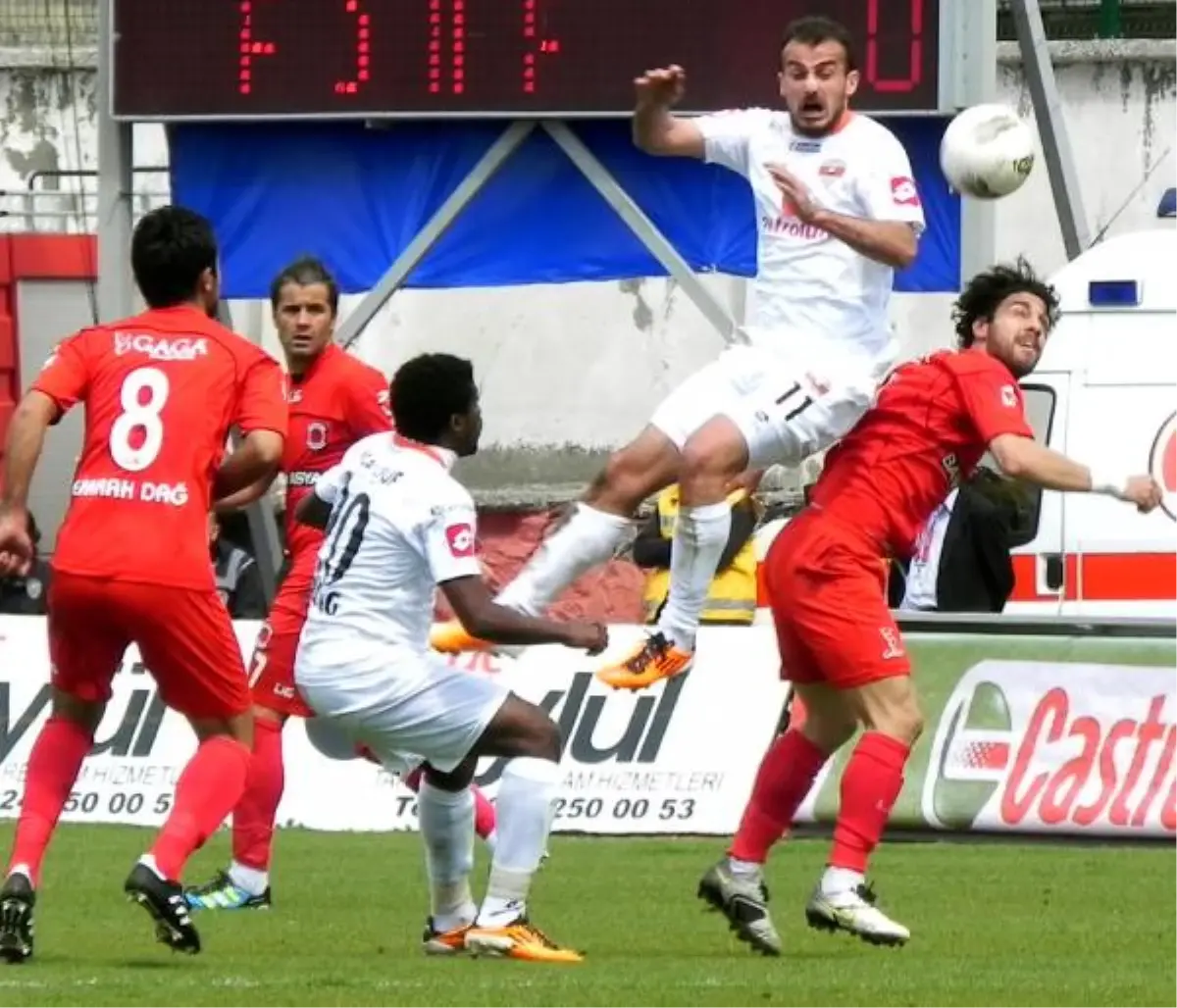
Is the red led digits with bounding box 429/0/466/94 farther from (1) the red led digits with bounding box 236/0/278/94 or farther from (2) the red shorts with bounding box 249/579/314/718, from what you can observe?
(2) the red shorts with bounding box 249/579/314/718

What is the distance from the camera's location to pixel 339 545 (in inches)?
393

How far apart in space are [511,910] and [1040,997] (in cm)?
170

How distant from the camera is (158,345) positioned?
9945 millimetres

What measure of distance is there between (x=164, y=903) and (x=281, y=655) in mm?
2821

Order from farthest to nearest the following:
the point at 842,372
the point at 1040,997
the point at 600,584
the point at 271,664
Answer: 1. the point at 600,584
2. the point at 271,664
3. the point at 842,372
4. the point at 1040,997

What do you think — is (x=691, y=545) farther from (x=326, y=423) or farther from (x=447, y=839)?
(x=326, y=423)

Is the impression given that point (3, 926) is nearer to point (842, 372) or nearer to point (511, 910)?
point (511, 910)

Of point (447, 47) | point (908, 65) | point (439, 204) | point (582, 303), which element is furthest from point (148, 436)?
point (582, 303)

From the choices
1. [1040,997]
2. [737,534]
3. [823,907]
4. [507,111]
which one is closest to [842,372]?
[823,907]

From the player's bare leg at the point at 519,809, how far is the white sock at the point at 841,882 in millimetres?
771

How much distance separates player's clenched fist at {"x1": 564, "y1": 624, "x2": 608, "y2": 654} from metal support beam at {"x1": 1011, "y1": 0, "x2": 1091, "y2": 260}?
982 centimetres

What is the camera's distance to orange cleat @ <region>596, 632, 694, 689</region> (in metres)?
10.5

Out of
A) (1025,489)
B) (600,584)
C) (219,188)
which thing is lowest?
(600,584)

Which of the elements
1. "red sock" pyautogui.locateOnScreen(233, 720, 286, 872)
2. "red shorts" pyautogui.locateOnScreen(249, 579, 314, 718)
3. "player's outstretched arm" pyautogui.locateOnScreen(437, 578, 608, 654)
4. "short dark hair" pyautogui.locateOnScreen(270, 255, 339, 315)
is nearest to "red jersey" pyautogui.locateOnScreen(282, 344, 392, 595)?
"red shorts" pyautogui.locateOnScreen(249, 579, 314, 718)
